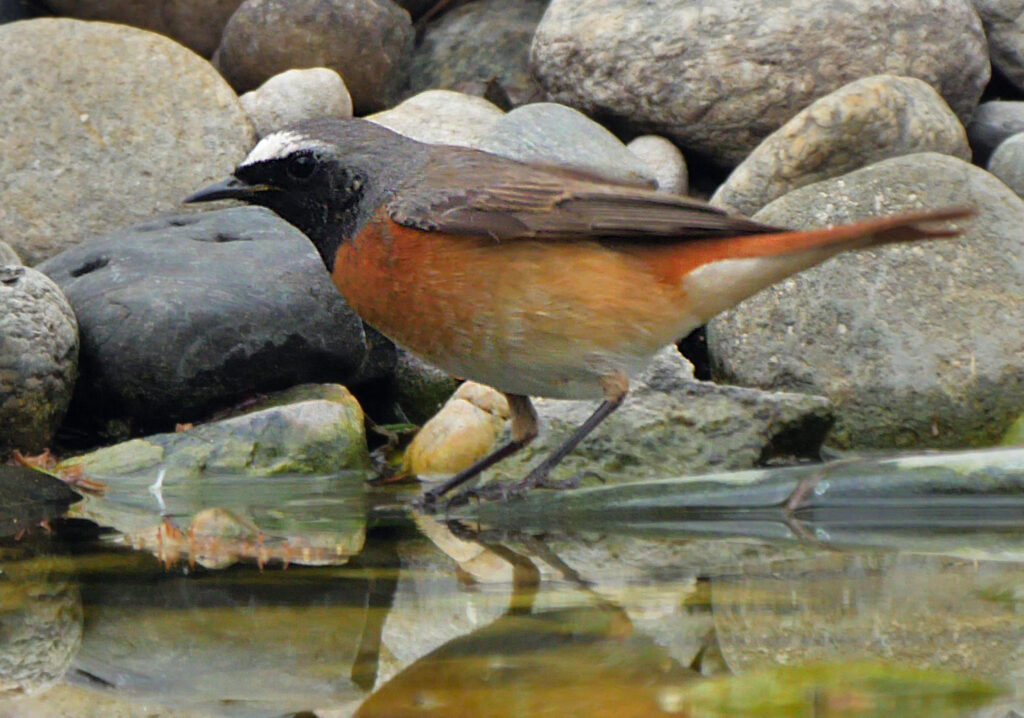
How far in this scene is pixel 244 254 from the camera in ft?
21.2

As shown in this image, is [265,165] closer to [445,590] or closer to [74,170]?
[445,590]

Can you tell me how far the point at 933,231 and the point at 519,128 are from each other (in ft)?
11.6

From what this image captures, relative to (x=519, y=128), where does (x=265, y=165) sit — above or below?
above

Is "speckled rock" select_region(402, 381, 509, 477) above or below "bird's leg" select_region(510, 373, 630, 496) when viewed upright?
below

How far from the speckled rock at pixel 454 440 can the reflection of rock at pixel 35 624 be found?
7.02 ft

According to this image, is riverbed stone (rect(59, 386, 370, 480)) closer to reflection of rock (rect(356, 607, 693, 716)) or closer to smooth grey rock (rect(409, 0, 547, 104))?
reflection of rock (rect(356, 607, 693, 716))

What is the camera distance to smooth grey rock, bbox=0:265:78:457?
5.66 metres

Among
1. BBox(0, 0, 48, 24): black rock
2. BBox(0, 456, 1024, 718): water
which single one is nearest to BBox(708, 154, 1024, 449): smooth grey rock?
BBox(0, 456, 1024, 718): water

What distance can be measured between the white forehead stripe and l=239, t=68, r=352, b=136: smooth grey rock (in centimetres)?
317

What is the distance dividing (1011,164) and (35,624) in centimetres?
591

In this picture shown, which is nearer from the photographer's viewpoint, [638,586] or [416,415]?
[638,586]

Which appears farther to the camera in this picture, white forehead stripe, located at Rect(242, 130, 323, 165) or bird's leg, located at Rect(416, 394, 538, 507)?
bird's leg, located at Rect(416, 394, 538, 507)

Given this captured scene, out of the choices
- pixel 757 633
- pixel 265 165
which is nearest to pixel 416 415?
pixel 265 165

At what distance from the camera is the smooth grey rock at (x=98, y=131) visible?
7625mm
